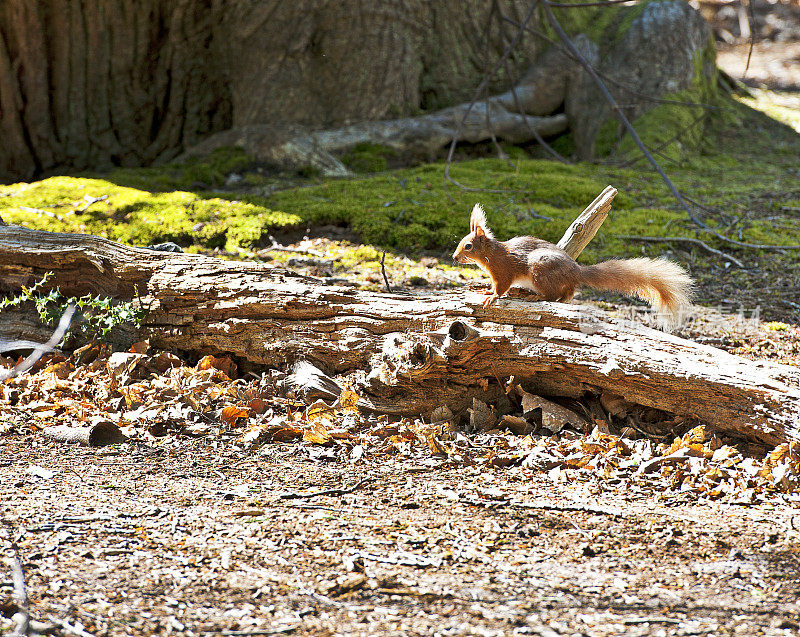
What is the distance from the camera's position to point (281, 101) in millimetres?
8414

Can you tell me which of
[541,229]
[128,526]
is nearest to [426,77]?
[541,229]

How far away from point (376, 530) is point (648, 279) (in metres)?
2.00

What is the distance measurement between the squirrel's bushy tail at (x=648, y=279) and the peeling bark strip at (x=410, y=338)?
0.88 feet

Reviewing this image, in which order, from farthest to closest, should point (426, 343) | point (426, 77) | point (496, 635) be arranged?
point (426, 77) → point (426, 343) → point (496, 635)

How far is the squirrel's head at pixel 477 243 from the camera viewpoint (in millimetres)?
4035

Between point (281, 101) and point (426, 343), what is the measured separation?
5818mm

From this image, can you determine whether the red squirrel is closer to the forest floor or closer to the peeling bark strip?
the peeling bark strip

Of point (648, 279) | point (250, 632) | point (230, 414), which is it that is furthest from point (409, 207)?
point (250, 632)

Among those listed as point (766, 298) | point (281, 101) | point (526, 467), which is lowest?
point (526, 467)

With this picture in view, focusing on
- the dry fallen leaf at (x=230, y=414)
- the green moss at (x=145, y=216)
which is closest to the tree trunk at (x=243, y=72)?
the green moss at (x=145, y=216)

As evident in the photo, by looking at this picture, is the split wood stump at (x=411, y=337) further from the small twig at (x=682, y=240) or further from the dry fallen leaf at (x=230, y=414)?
the small twig at (x=682, y=240)

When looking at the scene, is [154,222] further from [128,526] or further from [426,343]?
[128,526]

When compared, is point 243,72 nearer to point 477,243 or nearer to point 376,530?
point 477,243

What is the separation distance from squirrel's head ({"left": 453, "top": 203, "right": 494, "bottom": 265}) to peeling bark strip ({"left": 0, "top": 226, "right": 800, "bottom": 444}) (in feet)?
1.00
